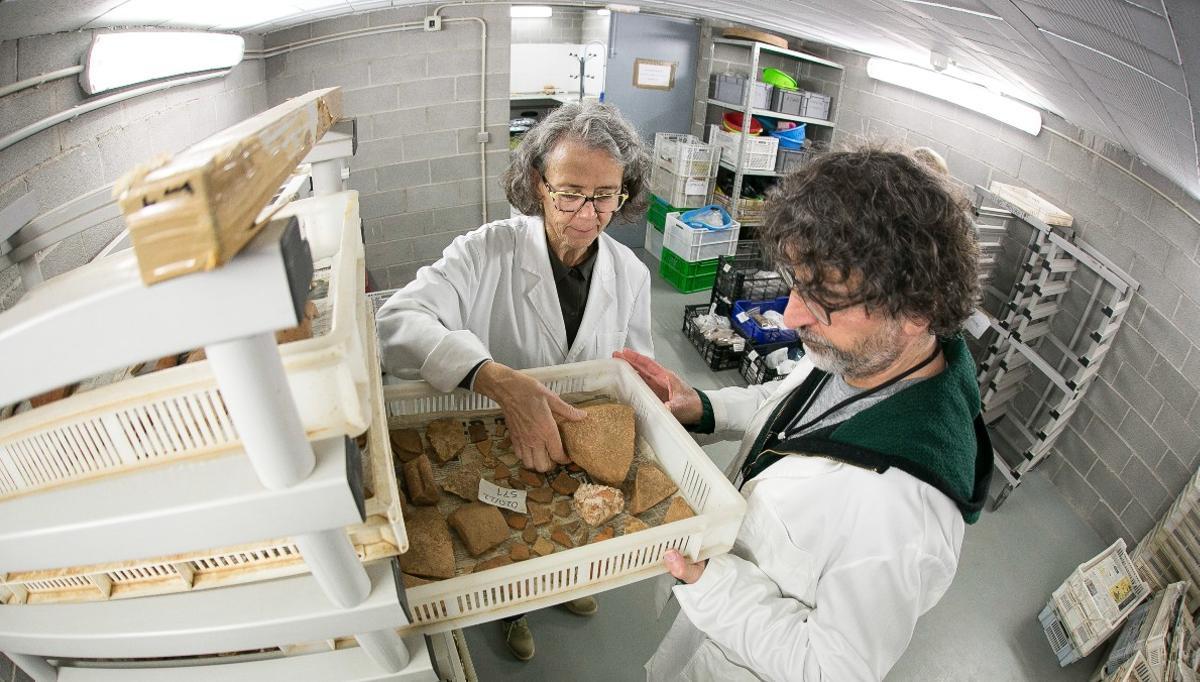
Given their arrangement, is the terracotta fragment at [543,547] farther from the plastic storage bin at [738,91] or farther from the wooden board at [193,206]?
the plastic storage bin at [738,91]

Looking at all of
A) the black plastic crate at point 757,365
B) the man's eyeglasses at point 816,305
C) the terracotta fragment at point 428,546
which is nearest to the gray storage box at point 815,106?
the black plastic crate at point 757,365

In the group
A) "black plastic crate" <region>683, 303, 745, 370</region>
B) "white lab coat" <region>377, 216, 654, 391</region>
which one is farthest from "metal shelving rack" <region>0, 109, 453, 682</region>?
"black plastic crate" <region>683, 303, 745, 370</region>

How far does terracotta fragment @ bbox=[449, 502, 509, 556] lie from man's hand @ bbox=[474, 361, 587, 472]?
0.17 m

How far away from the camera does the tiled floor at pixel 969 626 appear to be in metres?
2.24

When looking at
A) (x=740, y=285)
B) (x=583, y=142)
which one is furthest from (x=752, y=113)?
(x=583, y=142)

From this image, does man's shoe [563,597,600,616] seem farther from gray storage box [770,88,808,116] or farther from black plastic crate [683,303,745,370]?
gray storage box [770,88,808,116]

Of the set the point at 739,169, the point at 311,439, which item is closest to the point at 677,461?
the point at 311,439

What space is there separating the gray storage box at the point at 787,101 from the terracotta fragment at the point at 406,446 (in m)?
4.87

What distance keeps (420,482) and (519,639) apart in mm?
1324

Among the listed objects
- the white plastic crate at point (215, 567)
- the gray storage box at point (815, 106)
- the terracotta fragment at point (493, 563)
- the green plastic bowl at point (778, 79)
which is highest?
the green plastic bowl at point (778, 79)

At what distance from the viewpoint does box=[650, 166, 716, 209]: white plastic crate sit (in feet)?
16.9

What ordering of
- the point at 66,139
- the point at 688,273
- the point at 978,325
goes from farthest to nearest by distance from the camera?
the point at 688,273 → the point at 978,325 → the point at 66,139

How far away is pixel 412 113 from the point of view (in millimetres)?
4141

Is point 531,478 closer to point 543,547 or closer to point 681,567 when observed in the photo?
point 543,547
